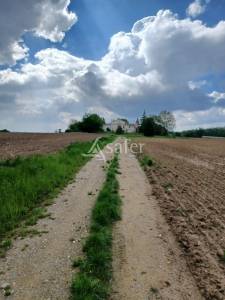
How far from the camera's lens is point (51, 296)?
4195 millimetres

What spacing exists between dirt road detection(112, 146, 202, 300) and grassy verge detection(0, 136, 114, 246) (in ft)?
8.23

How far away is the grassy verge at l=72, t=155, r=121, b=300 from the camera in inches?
167

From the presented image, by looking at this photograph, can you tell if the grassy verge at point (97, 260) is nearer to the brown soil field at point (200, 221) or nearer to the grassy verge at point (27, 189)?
the brown soil field at point (200, 221)

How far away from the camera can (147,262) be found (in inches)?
208

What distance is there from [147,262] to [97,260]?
93 centimetres

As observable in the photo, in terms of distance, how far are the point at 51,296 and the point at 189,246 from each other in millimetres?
3029

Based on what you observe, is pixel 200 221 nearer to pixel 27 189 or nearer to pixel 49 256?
pixel 49 256

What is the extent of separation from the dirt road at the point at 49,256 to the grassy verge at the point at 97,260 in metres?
0.19

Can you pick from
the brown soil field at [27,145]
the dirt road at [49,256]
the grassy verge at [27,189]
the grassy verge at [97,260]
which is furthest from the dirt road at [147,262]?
the brown soil field at [27,145]

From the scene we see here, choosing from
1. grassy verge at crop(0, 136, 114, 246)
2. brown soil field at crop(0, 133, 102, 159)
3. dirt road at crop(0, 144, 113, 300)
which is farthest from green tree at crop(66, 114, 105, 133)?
dirt road at crop(0, 144, 113, 300)

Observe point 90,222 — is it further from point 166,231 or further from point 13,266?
point 13,266

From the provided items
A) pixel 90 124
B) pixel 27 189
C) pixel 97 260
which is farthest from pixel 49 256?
pixel 90 124

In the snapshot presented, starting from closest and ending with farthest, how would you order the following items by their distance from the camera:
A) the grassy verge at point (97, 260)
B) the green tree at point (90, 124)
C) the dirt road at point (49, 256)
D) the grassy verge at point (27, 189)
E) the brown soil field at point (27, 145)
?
the grassy verge at point (97, 260) → the dirt road at point (49, 256) → the grassy verge at point (27, 189) → the brown soil field at point (27, 145) → the green tree at point (90, 124)

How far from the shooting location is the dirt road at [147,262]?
14.4 ft
